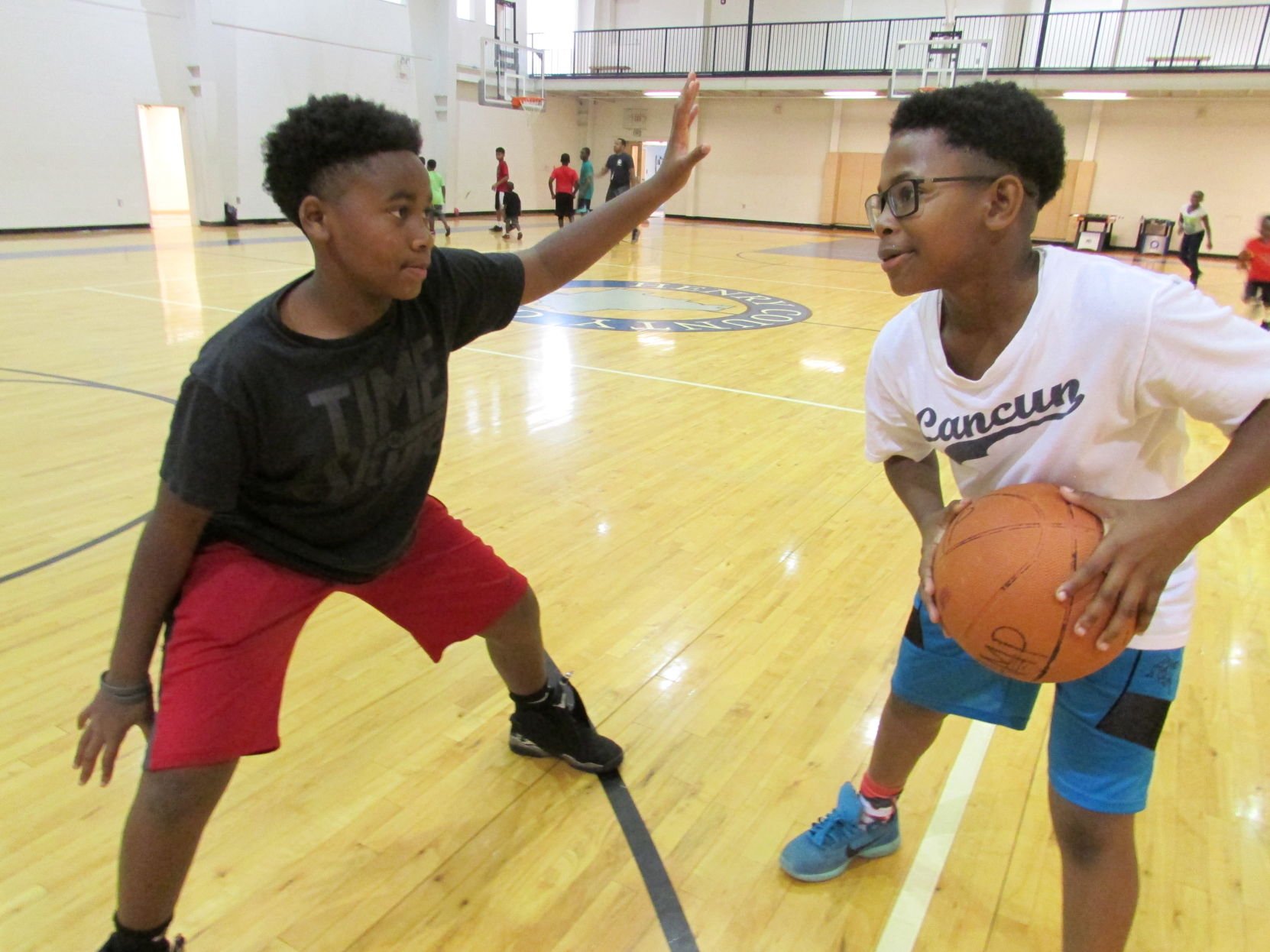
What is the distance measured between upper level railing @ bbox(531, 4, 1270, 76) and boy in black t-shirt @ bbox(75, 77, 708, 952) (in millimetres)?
17699

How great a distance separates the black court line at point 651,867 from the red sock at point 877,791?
46 cm

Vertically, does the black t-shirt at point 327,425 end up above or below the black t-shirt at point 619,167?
below

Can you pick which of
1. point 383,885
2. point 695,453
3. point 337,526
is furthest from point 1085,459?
point 695,453

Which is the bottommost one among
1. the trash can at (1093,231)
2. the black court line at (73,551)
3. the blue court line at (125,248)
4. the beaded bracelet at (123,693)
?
the black court line at (73,551)

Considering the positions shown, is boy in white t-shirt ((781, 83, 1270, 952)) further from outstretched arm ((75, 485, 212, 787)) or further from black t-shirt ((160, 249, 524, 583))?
outstretched arm ((75, 485, 212, 787))

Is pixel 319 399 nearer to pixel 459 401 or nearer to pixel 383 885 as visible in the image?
pixel 383 885

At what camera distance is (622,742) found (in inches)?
88.7

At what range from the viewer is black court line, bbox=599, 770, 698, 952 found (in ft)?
5.48

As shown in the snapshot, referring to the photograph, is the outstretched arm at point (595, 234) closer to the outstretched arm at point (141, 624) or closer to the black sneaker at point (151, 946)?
the outstretched arm at point (141, 624)

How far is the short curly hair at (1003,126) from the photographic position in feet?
4.15

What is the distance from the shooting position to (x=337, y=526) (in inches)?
60.4

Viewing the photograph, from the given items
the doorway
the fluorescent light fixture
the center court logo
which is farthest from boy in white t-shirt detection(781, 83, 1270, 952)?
the doorway

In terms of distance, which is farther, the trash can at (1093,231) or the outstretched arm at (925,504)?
the trash can at (1093,231)

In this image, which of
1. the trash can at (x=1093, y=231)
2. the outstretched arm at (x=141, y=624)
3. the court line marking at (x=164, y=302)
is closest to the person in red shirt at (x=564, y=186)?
the court line marking at (x=164, y=302)
